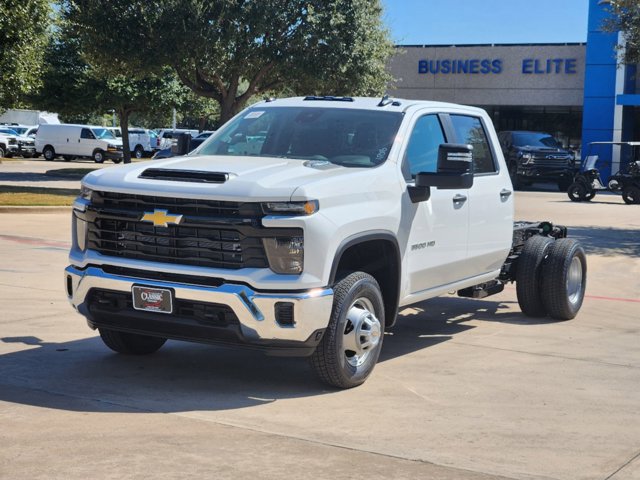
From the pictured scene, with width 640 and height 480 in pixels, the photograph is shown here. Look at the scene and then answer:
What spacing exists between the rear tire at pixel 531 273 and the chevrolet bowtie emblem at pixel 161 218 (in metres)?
4.25

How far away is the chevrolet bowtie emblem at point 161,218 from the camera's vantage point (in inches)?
243

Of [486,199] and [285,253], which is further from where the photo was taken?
[486,199]

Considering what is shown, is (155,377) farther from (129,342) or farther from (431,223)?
(431,223)

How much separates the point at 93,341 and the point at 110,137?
143 ft

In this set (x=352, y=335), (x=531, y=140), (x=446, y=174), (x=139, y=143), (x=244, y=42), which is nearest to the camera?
(x=352, y=335)

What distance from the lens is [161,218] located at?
6.22 metres

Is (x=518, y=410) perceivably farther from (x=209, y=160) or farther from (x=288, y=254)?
(x=209, y=160)

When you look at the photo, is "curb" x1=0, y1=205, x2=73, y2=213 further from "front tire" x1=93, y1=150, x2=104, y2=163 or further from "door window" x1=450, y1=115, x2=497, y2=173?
"front tire" x1=93, y1=150, x2=104, y2=163

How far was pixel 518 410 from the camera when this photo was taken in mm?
6254

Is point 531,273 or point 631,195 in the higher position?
point 631,195

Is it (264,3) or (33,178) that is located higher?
(264,3)

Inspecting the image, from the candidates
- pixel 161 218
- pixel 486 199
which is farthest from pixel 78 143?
pixel 161 218

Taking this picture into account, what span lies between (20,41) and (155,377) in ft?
53.9

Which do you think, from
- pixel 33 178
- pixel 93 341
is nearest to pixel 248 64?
pixel 33 178
